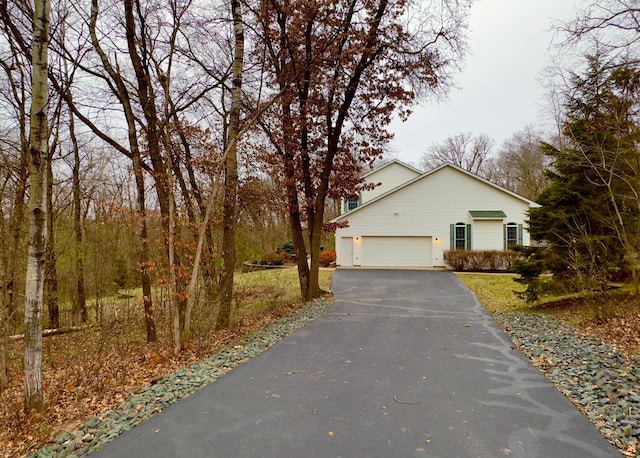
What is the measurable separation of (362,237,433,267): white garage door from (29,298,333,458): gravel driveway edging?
14117mm

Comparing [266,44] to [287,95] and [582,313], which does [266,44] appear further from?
[582,313]

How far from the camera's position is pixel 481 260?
18719 millimetres

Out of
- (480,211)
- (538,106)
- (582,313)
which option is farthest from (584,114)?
(480,211)

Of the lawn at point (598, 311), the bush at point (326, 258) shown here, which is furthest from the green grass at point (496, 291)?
the bush at point (326, 258)

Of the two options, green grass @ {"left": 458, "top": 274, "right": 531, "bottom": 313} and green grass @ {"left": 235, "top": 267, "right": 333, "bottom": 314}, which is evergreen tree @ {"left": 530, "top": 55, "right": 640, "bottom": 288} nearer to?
green grass @ {"left": 458, "top": 274, "right": 531, "bottom": 313}

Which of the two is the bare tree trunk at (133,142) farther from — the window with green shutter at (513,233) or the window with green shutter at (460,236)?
the window with green shutter at (513,233)

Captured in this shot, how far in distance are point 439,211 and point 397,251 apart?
3329 mm

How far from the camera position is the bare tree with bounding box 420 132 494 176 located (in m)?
41.5

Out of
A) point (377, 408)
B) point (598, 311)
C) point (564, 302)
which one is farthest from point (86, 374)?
point (564, 302)

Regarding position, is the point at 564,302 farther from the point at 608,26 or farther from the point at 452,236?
the point at 452,236

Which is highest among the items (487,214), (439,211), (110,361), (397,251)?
(439,211)

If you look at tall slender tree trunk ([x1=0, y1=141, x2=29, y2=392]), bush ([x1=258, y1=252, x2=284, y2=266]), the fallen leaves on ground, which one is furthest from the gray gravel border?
bush ([x1=258, y1=252, x2=284, y2=266])

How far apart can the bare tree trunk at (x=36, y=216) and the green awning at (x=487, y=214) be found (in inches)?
775

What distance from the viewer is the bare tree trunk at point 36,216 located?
13.2 feet
